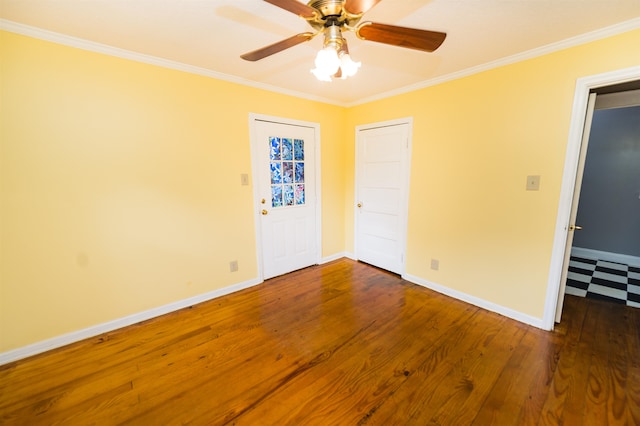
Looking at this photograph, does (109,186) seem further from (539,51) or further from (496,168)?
(539,51)

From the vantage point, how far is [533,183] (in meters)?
2.14

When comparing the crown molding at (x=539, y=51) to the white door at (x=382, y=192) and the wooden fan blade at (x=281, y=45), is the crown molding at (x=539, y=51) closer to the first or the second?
the white door at (x=382, y=192)

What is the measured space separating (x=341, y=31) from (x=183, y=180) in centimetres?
195

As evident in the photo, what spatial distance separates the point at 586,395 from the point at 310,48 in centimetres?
301

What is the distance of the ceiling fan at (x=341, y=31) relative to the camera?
3.54 ft

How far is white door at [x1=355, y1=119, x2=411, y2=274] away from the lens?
3.08 meters

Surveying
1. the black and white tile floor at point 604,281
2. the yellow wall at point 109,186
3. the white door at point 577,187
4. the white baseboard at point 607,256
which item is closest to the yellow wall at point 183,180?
the yellow wall at point 109,186

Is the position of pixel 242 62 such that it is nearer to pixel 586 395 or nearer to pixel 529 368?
pixel 529 368

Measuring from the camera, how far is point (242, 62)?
225 cm

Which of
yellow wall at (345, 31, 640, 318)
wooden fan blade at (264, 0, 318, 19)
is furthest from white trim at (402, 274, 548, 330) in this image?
wooden fan blade at (264, 0, 318, 19)

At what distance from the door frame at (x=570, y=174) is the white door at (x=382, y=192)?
1371mm

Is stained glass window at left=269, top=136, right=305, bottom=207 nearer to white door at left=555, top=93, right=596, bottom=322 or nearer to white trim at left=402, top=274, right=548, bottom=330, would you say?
white trim at left=402, top=274, right=548, bottom=330

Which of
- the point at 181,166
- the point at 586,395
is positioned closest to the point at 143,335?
the point at 181,166

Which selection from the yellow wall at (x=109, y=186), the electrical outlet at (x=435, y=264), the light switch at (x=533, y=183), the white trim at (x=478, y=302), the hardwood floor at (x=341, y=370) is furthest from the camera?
the electrical outlet at (x=435, y=264)
